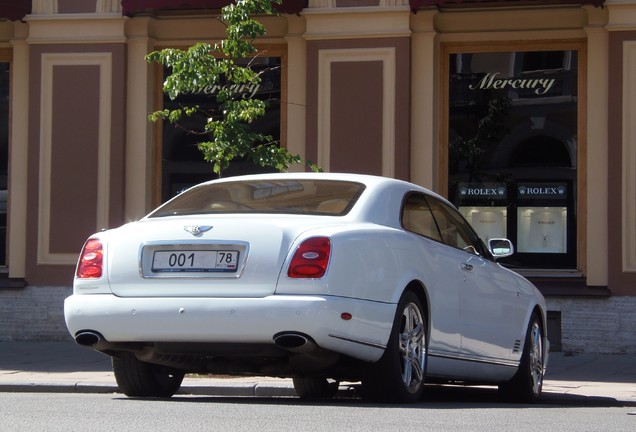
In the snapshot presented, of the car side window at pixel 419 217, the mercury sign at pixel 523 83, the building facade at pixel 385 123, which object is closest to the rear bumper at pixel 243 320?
the car side window at pixel 419 217

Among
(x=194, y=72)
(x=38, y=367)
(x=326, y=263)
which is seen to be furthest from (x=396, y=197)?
(x=38, y=367)

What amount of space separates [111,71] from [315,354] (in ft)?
32.2

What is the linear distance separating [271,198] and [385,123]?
→ 768 centimetres

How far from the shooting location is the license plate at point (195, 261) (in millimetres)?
7520

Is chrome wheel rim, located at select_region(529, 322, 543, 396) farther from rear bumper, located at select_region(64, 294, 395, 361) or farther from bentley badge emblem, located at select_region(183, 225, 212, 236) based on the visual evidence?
bentley badge emblem, located at select_region(183, 225, 212, 236)

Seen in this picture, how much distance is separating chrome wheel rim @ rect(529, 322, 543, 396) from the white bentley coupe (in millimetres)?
1456

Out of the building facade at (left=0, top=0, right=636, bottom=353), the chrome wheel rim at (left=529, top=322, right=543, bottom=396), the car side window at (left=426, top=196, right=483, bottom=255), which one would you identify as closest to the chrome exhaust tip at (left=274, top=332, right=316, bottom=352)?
the car side window at (left=426, top=196, right=483, bottom=255)

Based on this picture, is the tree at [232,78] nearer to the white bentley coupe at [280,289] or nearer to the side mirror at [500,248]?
the side mirror at [500,248]

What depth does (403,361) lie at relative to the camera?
313 inches

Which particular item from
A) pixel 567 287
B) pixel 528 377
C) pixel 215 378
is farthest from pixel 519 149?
pixel 528 377

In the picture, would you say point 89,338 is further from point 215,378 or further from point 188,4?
point 188,4

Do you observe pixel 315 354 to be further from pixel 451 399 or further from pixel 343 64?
pixel 343 64

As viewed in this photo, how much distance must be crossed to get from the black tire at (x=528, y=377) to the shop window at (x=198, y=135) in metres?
6.89

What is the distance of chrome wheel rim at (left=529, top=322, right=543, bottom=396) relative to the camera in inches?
395
